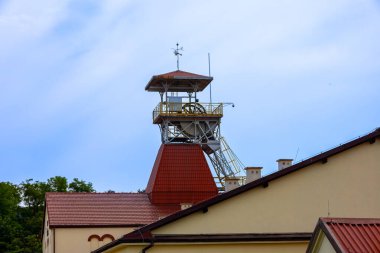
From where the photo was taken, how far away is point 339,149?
35.8 meters

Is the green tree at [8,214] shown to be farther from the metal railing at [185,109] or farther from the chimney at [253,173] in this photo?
the chimney at [253,173]

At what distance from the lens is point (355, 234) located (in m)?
24.1

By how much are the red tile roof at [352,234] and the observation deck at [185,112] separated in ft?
118

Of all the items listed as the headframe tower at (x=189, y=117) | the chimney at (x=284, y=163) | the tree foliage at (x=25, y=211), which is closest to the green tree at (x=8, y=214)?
the tree foliage at (x=25, y=211)

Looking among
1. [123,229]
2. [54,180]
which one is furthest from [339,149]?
[54,180]

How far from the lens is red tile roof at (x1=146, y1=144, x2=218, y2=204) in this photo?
55562 millimetres

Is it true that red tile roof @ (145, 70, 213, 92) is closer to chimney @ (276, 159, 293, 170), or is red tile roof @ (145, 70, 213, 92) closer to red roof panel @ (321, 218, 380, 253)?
chimney @ (276, 159, 293, 170)

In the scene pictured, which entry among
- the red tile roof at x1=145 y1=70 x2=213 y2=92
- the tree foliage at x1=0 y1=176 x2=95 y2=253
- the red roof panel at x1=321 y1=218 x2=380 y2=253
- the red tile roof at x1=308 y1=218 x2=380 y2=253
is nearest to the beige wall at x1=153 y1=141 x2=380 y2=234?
the red tile roof at x1=308 y1=218 x2=380 y2=253

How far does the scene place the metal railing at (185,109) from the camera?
200ft

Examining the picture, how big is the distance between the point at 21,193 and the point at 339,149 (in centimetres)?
5560

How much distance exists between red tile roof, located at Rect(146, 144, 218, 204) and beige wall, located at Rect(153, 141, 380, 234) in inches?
789

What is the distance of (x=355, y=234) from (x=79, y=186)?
198ft

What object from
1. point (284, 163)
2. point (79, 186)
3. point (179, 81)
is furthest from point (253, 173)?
point (79, 186)

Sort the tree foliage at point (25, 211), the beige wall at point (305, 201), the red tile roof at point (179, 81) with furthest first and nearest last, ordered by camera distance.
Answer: the tree foliage at point (25, 211)
the red tile roof at point (179, 81)
the beige wall at point (305, 201)
